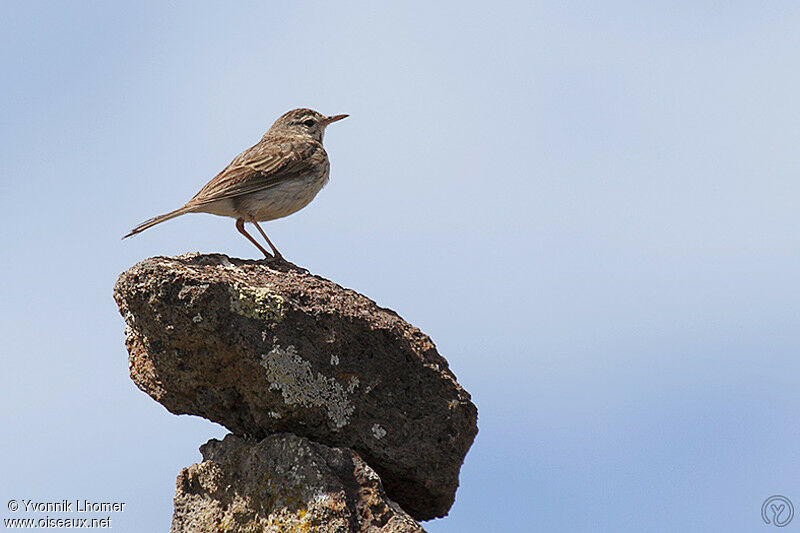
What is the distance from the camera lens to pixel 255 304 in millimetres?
6613

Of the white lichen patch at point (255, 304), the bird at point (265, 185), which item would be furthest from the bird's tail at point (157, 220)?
the white lichen patch at point (255, 304)

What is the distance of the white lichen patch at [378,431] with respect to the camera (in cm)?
687

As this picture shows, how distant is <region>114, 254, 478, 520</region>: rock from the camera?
21.6 feet

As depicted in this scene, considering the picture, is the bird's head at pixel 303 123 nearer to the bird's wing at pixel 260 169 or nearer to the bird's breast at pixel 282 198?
the bird's wing at pixel 260 169

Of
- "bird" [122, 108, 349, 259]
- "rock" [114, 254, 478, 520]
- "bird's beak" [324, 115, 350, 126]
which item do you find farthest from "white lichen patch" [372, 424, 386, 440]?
"bird's beak" [324, 115, 350, 126]

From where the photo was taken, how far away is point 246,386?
6777 mm

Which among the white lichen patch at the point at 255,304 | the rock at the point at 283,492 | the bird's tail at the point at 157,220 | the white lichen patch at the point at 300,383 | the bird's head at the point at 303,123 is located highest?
the bird's head at the point at 303,123

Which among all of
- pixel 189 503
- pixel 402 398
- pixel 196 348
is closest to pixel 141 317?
pixel 196 348

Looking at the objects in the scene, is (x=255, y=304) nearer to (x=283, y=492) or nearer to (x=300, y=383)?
(x=300, y=383)

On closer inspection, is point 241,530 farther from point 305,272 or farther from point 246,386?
point 305,272

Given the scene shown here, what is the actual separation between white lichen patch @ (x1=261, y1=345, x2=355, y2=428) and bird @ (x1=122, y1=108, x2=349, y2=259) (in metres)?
2.77

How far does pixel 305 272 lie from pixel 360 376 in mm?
1335

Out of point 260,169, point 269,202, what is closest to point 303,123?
point 260,169

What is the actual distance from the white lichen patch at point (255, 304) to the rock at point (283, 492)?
0.91m
